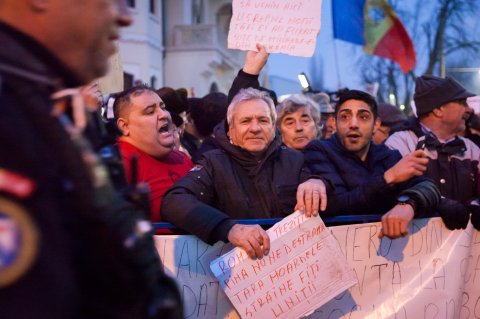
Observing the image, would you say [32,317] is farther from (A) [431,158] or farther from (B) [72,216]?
(A) [431,158]

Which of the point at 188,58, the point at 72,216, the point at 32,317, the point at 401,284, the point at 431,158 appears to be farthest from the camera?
the point at 188,58

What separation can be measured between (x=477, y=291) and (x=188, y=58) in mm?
26958

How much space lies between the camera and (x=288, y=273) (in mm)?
4016

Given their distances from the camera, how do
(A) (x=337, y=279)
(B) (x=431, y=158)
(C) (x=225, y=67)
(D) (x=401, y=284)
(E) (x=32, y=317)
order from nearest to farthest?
(E) (x=32, y=317)
(A) (x=337, y=279)
(D) (x=401, y=284)
(B) (x=431, y=158)
(C) (x=225, y=67)

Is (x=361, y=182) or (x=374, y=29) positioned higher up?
(x=374, y=29)

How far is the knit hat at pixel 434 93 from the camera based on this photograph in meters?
5.71

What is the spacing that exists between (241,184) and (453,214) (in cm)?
135

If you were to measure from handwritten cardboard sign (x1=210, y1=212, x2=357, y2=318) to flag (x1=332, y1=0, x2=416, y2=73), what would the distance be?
16.0 ft

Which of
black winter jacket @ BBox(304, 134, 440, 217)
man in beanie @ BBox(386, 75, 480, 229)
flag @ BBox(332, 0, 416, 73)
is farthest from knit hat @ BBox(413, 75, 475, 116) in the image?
flag @ BBox(332, 0, 416, 73)

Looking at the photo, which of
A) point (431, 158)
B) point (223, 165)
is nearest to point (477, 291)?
point (431, 158)

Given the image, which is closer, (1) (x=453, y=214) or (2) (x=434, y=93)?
(1) (x=453, y=214)

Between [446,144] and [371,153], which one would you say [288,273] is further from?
[446,144]

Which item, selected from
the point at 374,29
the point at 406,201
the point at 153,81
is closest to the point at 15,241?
the point at 406,201

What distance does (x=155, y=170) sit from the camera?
4629 mm
